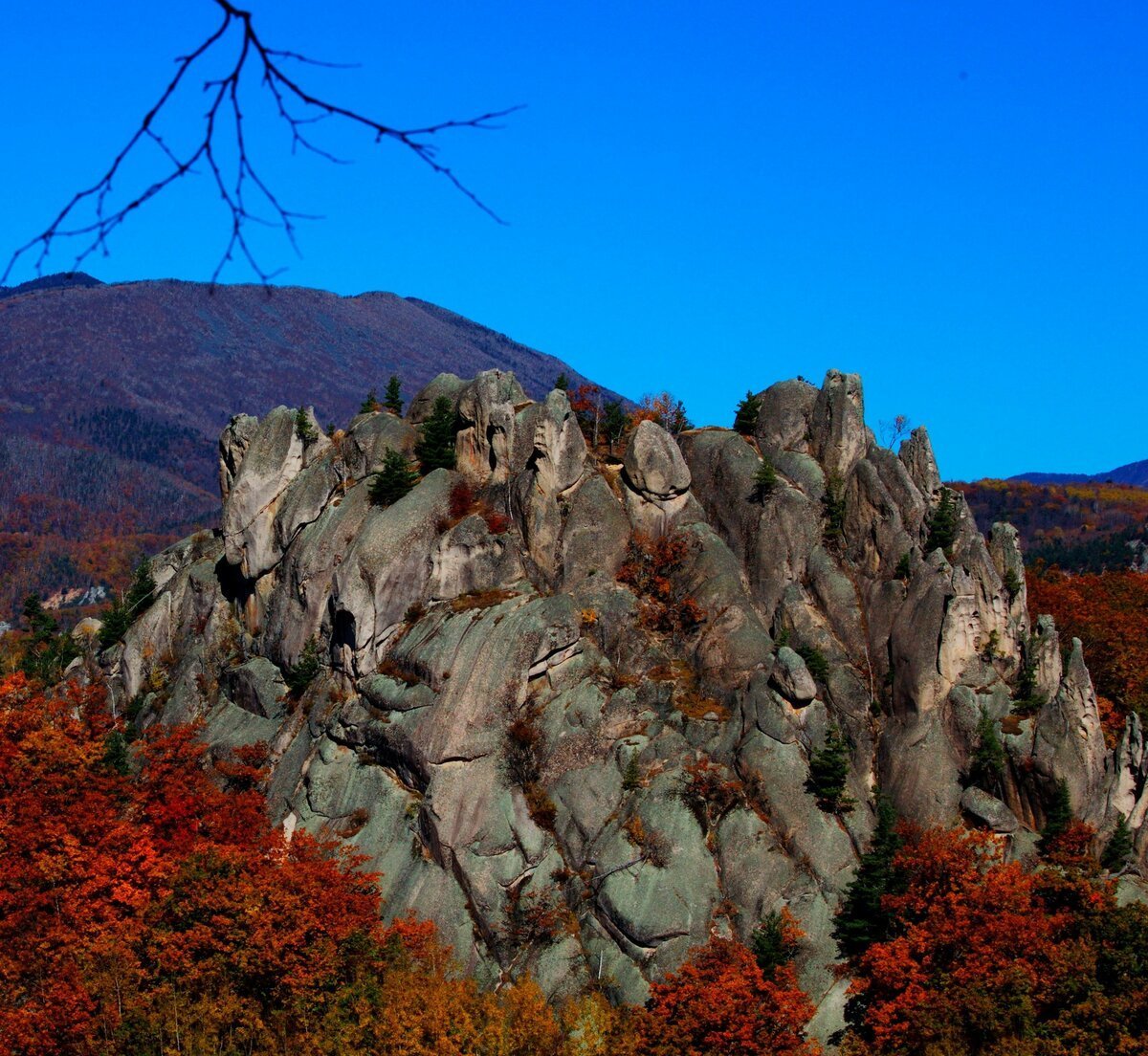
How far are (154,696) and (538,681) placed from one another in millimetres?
24507

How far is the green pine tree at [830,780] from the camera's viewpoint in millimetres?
49719

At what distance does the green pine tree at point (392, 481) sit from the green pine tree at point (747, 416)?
16330mm

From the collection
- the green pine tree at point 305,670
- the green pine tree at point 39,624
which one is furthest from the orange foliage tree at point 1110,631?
the green pine tree at point 39,624

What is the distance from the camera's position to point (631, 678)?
53.8m

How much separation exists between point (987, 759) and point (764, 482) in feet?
53.7

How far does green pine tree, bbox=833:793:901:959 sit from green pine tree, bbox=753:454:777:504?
18.1 meters

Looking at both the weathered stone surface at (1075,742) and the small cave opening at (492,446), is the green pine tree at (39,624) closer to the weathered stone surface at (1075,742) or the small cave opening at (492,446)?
the small cave opening at (492,446)

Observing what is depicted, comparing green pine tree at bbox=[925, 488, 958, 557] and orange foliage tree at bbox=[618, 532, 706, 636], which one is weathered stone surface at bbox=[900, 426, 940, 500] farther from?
orange foliage tree at bbox=[618, 532, 706, 636]

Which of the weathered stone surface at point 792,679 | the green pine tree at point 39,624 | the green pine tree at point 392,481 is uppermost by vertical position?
the green pine tree at point 392,481

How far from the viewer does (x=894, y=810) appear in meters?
49.9

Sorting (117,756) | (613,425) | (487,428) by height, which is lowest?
(117,756)

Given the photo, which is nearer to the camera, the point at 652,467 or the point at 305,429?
the point at 652,467

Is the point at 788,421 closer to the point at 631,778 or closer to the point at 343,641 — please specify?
the point at 631,778

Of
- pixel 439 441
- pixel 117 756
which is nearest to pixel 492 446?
pixel 439 441
